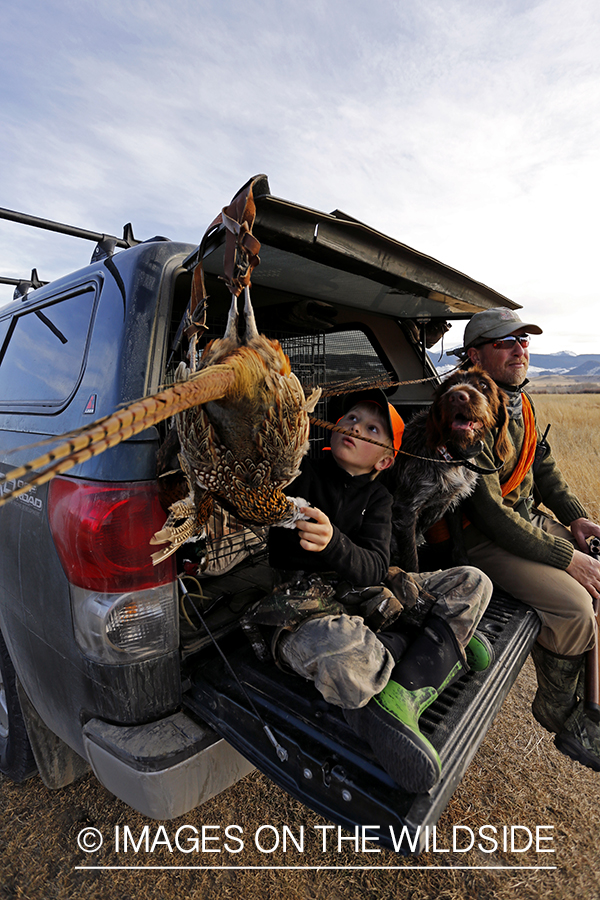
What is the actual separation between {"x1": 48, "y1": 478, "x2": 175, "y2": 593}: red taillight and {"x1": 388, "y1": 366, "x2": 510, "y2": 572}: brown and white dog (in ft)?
4.57

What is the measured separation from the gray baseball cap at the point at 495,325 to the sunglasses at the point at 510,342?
3 cm

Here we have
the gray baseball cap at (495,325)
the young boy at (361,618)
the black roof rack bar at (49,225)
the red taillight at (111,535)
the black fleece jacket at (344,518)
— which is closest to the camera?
the young boy at (361,618)

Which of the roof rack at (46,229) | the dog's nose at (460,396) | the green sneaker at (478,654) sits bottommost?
the green sneaker at (478,654)

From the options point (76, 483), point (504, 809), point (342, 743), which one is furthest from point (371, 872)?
point (76, 483)

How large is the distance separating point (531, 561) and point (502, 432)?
77 cm

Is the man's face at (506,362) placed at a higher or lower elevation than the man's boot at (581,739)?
higher

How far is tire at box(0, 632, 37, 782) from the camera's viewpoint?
8.38 ft

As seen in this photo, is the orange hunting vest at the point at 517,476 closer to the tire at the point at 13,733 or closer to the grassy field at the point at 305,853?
the grassy field at the point at 305,853

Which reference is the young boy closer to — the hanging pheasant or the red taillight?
the hanging pheasant

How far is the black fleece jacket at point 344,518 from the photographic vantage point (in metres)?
2.07

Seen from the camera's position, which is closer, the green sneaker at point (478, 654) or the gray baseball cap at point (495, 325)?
the green sneaker at point (478, 654)

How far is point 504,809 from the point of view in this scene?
255cm

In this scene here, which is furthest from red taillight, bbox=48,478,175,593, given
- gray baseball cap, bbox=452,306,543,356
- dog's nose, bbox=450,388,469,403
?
gray baseball cap, bbox=452,306,543,356

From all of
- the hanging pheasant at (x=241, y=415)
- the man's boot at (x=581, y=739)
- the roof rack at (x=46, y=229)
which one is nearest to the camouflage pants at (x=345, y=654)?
the hanging pheasant at (x=241, y=415)
